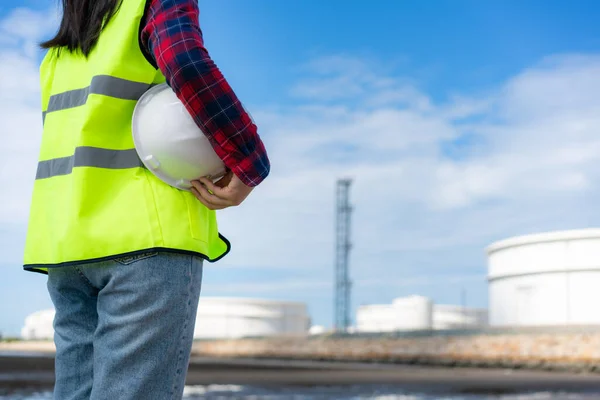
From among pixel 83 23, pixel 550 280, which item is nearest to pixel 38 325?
pixel 550 280

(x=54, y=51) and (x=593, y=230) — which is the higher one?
(x=593, y=230)

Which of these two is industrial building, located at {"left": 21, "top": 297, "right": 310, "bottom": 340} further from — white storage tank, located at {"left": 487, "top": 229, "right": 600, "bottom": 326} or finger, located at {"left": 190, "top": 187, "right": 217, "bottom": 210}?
finger, located at {"left": 190, "top": 187, "right": 217, "bottom": 210}

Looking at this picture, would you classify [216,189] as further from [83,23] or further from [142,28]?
[83,23]

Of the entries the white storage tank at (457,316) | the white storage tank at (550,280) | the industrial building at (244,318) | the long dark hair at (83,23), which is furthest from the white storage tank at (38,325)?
the long dark hair at (83,23)

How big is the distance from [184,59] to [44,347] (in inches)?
1890

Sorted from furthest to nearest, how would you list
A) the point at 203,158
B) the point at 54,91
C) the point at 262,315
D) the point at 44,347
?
the point at 262,315 < the point at 44,347 < the point at 54,91 < the point at 203,158

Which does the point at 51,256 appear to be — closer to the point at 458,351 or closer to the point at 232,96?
the point at 232,96

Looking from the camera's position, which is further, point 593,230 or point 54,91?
point 593,230

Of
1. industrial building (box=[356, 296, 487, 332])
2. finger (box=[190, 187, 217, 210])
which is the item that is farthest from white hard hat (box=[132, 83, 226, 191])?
industrial building (box=[356, 296, 487, 332])

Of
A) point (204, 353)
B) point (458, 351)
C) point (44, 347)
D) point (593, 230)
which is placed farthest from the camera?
point (44, 347)

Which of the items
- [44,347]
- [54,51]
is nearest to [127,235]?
[54,51]

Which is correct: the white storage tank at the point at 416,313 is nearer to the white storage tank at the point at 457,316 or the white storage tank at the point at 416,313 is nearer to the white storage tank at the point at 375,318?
the white storage tank at the point at 375,318

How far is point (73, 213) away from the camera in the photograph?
166 centimetres

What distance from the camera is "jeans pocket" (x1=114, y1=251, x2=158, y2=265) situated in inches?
62.3
